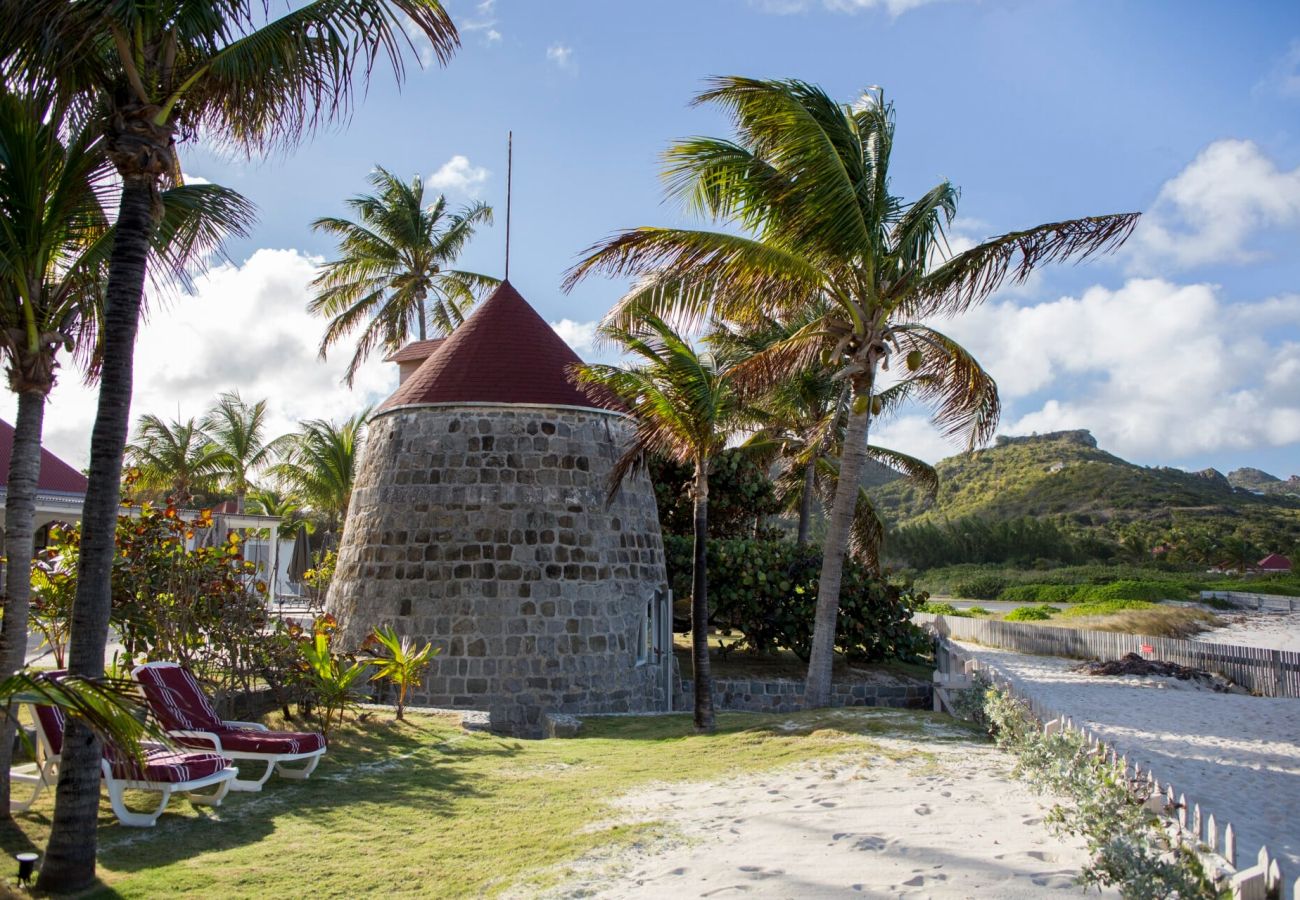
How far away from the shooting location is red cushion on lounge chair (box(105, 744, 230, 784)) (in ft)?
21.2

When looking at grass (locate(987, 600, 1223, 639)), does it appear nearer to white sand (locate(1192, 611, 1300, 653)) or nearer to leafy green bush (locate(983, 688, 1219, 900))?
white sand (locate(1192, 611, 1300, 653))

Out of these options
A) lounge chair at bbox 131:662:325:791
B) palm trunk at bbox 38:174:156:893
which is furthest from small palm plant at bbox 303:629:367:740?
palm trunk at bbox 38:174:156:893

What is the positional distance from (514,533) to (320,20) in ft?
27.2

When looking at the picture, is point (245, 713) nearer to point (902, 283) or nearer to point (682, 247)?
point (682, 247)

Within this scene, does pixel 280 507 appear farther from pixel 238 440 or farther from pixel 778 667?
pixel 778 667

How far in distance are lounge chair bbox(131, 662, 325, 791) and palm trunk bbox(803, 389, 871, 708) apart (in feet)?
21.9

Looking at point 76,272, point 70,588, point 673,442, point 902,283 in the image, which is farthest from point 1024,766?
point 70,588

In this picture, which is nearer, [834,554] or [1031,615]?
[834,554]

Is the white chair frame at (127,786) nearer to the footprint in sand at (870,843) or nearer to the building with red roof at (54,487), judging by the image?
the footprint in sand at (870,843)

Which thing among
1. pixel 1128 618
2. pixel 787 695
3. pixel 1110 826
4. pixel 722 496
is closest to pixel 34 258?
pixel 1110 826

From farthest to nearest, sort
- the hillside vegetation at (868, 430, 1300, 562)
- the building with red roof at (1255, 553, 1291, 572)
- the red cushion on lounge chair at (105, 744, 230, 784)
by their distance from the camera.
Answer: the hillside vegetation at (868, 430, 1300, 562)
the building with red roof at (1255, 553, 1291, 572)
the red cushion on lounge chair at (105, 744, 230, 784)

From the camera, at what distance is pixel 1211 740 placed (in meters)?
12.0

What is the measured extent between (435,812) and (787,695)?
10284mm

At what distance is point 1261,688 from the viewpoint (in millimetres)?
16625
